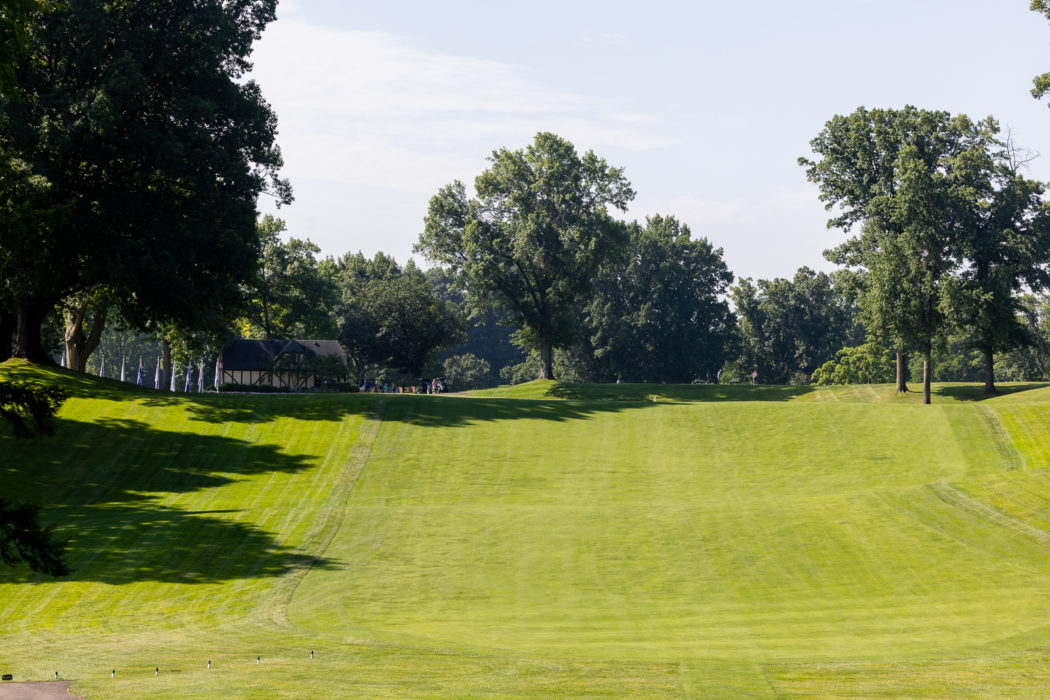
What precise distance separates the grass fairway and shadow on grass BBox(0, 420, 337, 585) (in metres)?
0.14

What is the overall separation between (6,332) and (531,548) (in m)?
38.0

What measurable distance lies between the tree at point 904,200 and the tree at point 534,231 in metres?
18.3

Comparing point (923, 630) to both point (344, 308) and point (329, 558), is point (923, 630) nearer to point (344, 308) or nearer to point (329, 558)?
point (329, 558)

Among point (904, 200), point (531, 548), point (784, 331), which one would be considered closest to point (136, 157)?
point (531, 548)

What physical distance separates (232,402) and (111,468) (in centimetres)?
1097

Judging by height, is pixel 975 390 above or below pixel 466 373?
above

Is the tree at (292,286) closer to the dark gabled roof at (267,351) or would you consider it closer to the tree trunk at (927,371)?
the dark gabled roof at (267,351)

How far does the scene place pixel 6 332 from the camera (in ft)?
174

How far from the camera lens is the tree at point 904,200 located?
7038 centimetres

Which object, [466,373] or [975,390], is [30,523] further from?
[466,373]

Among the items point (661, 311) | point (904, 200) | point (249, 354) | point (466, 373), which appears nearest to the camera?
point (904, 200)

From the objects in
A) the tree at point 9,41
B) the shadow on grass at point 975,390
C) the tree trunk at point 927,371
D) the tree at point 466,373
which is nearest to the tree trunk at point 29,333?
the tree at point 9,41

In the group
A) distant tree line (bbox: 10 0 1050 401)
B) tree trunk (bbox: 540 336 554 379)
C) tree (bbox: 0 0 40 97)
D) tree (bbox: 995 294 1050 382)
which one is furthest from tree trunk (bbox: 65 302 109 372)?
tree (bbox: 995 294 1050 382)

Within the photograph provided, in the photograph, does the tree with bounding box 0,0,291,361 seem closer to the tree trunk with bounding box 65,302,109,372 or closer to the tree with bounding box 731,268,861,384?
the tree trunk with bounding box 65,302,109,372
